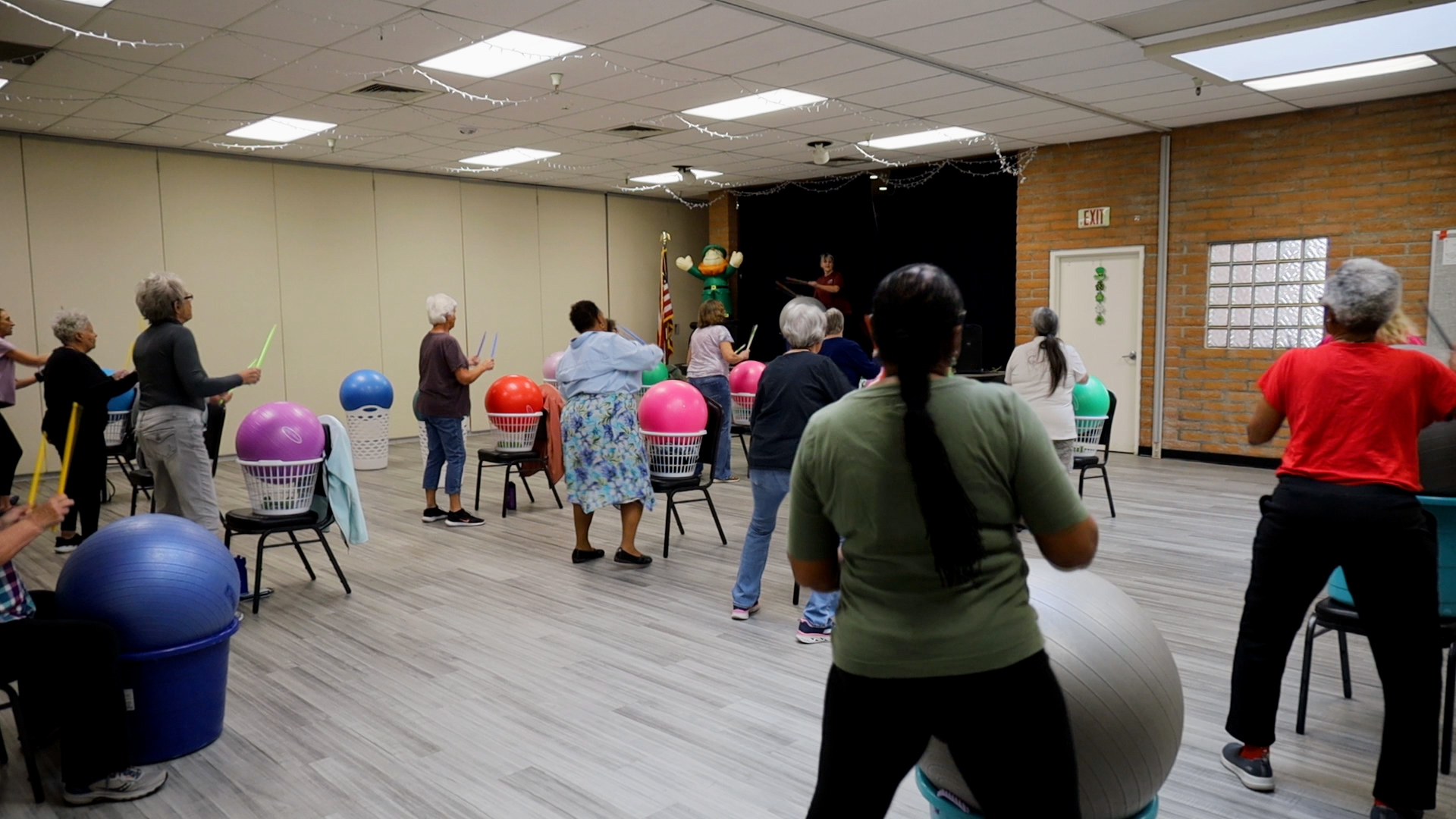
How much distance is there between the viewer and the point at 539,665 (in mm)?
3742

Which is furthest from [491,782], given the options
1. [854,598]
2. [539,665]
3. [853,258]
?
[853,258]

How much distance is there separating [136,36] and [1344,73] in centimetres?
795

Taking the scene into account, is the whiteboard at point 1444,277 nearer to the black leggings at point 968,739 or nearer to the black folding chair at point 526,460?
the black folding chair at point 526,460

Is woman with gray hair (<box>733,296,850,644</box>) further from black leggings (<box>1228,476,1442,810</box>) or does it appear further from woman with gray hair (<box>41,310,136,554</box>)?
woman with gray hair (<box>41,310,136,554</box>)

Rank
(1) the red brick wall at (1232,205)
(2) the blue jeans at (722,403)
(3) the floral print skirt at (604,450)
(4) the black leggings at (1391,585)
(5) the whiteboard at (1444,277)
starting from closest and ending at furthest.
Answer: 1. (4) the black leggings at (1391,585)
2. (3) the floral print skirt at (604,450)
3. (5) the whiteboard at (1444,277)
4. (1) the red brick wall at (1232,205)
5. (2) the blue jeans at (722,403)

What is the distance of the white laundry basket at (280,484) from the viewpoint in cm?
425

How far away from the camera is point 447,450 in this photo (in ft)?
20.7

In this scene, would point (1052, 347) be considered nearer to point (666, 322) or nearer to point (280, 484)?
point (280, 484)

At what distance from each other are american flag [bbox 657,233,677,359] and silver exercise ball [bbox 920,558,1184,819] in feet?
35.5

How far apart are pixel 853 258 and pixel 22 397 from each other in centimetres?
902

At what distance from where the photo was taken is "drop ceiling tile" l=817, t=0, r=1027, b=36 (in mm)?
5211

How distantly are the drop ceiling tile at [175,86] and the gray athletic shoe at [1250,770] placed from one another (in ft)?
22.8

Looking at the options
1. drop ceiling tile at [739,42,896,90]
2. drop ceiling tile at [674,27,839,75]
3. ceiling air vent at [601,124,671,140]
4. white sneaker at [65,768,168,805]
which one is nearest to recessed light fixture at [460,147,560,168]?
ceiling air vent at [601,124,671,140]

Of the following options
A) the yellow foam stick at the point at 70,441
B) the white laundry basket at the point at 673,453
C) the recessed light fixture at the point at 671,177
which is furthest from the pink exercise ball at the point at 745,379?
the yellow foam stick at the point at 70,441
